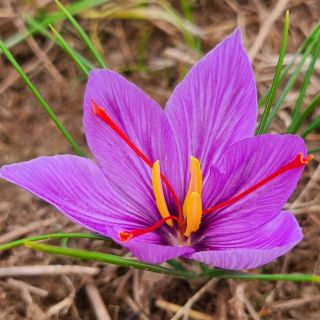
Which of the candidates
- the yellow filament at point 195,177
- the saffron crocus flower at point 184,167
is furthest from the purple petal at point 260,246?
the yellow filament at point 195,177

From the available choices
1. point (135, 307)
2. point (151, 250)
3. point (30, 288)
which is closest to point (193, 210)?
point (151, 250)

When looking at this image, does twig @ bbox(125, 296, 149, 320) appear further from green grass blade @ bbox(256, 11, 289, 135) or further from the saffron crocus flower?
green grass blade @ bbox(256, 11, 289, 135)

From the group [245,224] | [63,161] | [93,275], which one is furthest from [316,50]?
[93,275]

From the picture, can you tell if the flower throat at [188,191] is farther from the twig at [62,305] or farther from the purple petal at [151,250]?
the twig at [62,305]

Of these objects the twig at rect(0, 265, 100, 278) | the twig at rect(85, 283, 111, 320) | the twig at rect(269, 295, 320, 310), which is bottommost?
the twig at rect(269, 295, 320, 310)

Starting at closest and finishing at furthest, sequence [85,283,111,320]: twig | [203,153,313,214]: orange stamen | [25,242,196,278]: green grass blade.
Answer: [25,242,196,278]: green grass blade, [203,153,313,214]: orange stamen, [85,283,111,320]: twig

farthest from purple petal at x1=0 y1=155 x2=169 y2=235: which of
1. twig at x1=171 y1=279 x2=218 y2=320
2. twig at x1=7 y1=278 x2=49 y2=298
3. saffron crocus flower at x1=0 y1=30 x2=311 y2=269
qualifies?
twig at x1=7 y1=278 x2=49 y2=298
